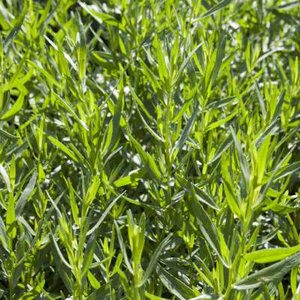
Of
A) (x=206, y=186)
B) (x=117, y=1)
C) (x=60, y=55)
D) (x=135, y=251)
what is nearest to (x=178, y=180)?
(x=206, y=186)

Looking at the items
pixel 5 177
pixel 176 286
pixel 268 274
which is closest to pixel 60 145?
pixel 5 177

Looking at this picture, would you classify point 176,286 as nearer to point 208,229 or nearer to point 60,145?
point 208,229

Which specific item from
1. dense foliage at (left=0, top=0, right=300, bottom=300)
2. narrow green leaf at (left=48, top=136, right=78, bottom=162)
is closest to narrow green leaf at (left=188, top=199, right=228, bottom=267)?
dense foliage at (left=0, top=0, right=300, bottom=300)

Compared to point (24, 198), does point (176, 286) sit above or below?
below

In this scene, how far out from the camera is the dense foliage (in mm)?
899

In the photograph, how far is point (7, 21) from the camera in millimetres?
1486

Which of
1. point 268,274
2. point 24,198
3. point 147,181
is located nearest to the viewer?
point 268,274

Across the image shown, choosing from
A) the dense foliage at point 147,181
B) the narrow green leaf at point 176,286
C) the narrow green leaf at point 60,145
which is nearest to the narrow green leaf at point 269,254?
the dense foliage at point 147,181

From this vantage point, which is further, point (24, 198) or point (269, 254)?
point (24, 198)

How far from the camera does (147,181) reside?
120 centimetres

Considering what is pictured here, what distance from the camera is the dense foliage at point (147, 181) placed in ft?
2.95

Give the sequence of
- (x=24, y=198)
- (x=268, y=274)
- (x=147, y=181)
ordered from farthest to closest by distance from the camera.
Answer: (x=147, y=181), (x=24, y=198), (x=268, y=274)

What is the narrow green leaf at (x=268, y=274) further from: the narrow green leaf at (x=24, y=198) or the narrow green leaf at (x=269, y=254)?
the narrow green leaf at (x=24, y=198)

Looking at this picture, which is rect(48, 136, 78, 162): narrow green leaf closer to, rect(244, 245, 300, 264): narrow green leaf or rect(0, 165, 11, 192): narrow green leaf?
rect(0, 165, 11, 192): narrow green leaf
